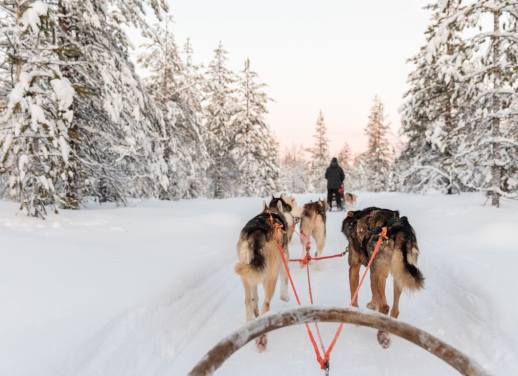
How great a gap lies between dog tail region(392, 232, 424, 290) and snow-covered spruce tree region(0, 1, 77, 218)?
6067mm

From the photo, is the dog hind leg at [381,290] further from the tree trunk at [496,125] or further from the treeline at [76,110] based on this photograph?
the tree trunk at [496,125]

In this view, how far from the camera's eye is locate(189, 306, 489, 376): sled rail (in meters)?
1.24

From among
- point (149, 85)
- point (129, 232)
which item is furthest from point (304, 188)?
point (129, 232)

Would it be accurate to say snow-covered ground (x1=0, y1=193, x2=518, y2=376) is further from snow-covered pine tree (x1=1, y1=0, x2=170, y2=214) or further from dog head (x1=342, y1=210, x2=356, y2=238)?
snow-covered pine tree (x1=1, y1=0, x2=170, y2=214)

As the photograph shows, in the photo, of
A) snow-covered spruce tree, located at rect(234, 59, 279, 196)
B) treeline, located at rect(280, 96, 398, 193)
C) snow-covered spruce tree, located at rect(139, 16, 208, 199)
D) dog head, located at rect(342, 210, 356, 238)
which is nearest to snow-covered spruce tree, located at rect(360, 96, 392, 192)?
treeline, located at rect(280, 96, 398, 193)

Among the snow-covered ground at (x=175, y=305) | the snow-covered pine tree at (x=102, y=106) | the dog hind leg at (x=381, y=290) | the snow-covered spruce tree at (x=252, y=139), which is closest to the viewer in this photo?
the snow-covered ground at (x=175, y=305)

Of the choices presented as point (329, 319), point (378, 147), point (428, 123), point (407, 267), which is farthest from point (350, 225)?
point (378, 147)

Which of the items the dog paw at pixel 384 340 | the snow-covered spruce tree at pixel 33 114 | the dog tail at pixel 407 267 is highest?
the snow-covered spruce tree at pixel 33 114

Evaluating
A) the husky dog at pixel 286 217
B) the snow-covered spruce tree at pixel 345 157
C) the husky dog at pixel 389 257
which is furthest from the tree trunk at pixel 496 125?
the snow-covered spruce tree at pixel 345 157

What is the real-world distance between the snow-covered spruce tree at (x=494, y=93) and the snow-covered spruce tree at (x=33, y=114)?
10064 mm

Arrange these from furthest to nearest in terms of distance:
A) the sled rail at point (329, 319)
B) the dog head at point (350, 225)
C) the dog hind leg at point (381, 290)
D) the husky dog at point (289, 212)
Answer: the husky dog at point (289, 212)
the dog head at point (350, 225)
the dog hind leg at point (381, 290)
the sled rail at point (329, 319)

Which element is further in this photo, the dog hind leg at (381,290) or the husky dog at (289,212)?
the husky dog at (289,212)

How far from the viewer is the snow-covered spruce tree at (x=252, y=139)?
27531 millimetres

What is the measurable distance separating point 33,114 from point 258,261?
197 inches
